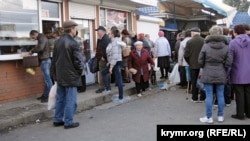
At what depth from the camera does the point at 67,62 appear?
21.8ft

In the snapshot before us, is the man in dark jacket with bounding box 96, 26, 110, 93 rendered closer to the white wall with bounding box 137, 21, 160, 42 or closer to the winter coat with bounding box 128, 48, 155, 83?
the winter coat with bounding box 128, 48, 155, 83

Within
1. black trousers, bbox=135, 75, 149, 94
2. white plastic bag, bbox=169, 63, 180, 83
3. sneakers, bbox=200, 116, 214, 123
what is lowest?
sneakers, bbox=200, 116, 214, 123

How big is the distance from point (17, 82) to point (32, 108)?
1.17 meters

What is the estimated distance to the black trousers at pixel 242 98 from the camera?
24.0ft

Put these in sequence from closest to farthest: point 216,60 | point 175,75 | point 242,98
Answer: point 216,60, point 242,98, point 175,75

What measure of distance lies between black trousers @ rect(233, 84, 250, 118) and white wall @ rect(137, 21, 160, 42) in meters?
8.25

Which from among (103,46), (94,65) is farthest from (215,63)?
(94,65)

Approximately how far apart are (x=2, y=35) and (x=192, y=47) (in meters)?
4.41

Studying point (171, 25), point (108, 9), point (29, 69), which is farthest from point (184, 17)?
point (29, 69)

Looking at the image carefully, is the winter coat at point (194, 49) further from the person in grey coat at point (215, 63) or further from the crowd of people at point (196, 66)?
the person in grey coat at point (215, 63)

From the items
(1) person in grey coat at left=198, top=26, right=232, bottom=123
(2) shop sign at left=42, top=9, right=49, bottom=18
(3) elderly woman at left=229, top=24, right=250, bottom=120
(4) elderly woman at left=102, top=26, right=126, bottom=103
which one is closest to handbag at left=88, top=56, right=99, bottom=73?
(4) elderly woman at left=102, top=26, right=126, bottom=103

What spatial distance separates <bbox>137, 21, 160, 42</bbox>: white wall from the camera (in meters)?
15.4

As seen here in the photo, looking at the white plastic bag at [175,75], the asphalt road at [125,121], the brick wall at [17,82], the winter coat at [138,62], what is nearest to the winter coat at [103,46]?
the winter coat at [138,62]

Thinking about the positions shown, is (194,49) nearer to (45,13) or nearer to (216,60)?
(216,60)
